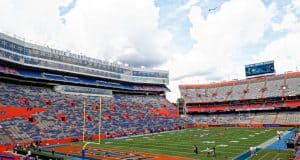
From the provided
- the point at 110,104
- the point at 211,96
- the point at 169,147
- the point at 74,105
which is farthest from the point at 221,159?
the point at 211,96

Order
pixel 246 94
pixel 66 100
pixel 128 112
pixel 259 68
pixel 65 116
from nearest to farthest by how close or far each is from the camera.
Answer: pixel 65 116, pixel 66 100, pixel 128 112, pixel 246 94, pixel 259 68

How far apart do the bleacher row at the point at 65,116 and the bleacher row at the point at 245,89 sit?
15232mm

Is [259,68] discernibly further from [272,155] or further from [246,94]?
[272,155]

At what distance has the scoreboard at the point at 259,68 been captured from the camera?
264 ft

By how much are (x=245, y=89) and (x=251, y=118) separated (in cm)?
1025

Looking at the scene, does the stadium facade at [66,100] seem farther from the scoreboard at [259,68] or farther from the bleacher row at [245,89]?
the scoreboard at [259,68]

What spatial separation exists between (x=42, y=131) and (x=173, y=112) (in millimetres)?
40819

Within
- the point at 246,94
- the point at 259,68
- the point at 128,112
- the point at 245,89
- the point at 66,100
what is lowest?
the point at 128,112

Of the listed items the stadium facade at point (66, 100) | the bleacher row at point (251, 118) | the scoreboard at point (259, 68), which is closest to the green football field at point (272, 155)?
the stadium facade at point (66, 100)

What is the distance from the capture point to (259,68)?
271 feet

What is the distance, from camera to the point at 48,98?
53625 millimetres

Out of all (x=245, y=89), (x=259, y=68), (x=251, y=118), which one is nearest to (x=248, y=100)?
(x=245, y=89)

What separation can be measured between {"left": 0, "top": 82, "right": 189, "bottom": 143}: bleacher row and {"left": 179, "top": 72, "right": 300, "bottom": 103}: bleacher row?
1523cm

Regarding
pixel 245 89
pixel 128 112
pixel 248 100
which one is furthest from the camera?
pixel 245 89
